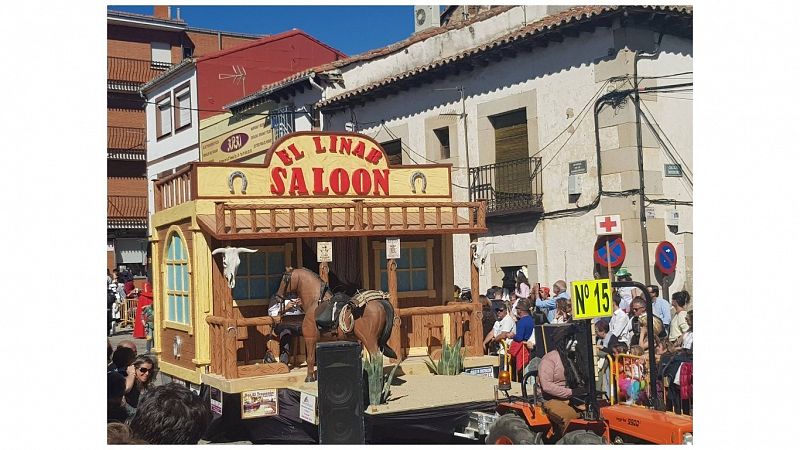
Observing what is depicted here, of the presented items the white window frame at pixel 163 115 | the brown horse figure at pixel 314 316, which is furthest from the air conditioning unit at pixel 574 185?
the white window frame at pixel 163 115

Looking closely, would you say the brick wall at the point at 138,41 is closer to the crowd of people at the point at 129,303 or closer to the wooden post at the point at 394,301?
the crowd of people at the point at 129,303

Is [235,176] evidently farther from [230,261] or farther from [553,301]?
[553,301]

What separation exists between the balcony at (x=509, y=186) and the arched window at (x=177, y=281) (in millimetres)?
5758

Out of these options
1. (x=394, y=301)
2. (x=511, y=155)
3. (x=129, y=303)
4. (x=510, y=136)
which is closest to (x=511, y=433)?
(x=394, y=301)

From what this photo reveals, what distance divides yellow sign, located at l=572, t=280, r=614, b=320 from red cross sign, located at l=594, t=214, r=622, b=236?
541 centimetres

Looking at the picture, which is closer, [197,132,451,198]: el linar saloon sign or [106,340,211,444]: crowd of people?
[106,340,211,444]: crowd of people

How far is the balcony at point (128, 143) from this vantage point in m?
21.1

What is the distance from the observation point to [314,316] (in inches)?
462

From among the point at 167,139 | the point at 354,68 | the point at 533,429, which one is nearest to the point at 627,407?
the point at 533,429

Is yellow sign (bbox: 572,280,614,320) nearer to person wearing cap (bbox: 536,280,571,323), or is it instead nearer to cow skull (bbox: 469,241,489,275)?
cow skull (bbox: 469,241,489,275)

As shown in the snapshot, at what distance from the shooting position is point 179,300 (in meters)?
13.5

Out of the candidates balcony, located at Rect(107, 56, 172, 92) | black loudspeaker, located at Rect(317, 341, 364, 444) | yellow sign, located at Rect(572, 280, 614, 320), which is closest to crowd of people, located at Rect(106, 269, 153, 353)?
balcony, located at Rect(107, 56, 172, 92)

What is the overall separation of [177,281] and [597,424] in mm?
6423

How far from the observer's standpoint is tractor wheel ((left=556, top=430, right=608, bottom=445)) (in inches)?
353
